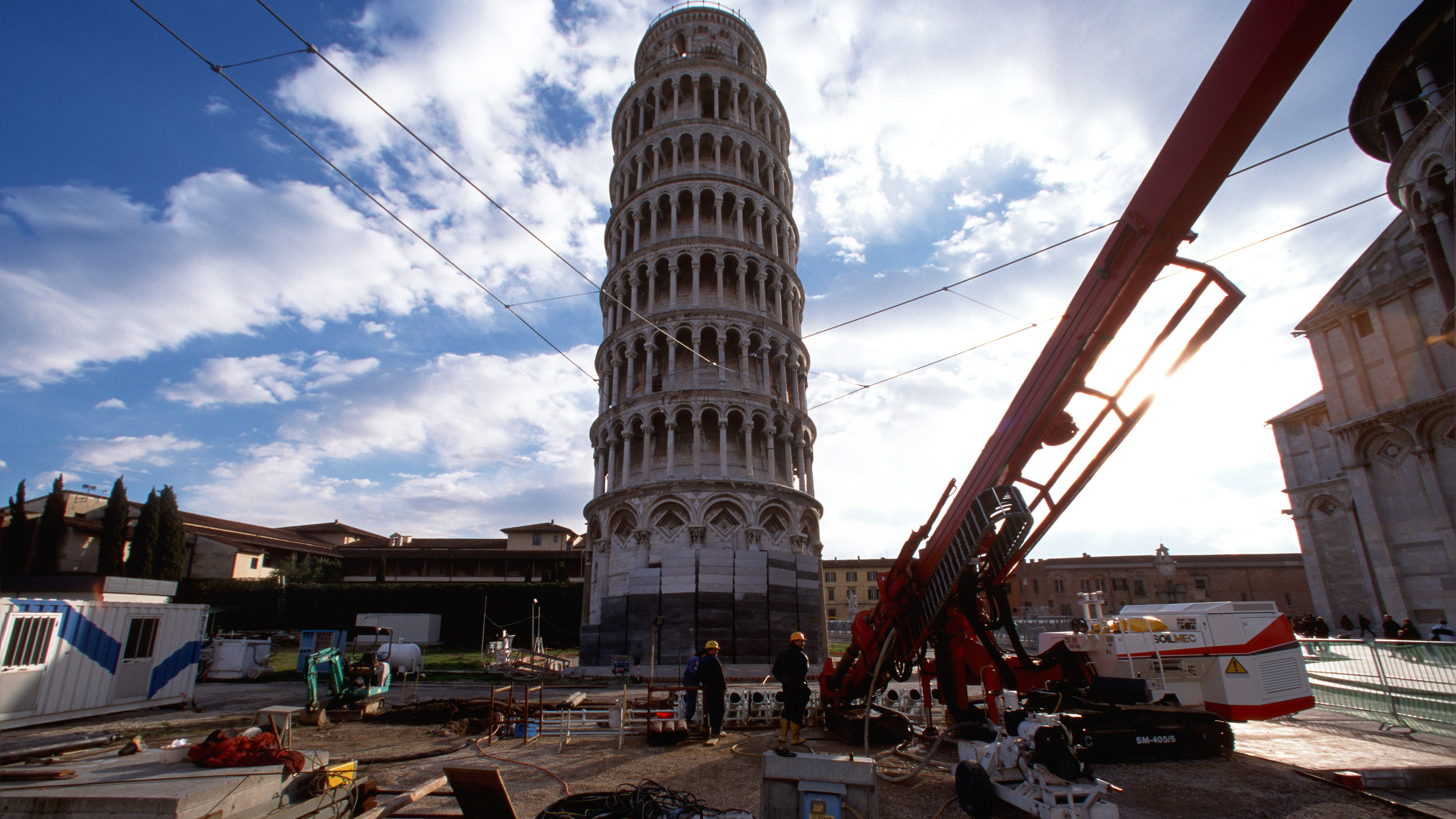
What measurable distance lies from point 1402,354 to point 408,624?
6030 cm

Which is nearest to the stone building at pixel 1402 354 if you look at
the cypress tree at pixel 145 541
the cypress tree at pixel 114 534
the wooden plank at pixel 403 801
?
the wooden plank at pixel 403 801

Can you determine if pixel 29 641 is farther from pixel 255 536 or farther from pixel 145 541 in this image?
pixel 255 536

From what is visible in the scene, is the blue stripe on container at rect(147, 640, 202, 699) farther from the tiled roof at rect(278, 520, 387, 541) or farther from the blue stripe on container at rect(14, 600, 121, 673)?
the tiled roof at rect(278, 520, 387, 541)

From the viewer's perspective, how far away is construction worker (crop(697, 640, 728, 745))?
12.8 meters

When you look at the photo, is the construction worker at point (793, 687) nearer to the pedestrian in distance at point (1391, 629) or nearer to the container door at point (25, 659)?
the container door at point (25, 659)

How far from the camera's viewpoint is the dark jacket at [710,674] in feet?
42.5

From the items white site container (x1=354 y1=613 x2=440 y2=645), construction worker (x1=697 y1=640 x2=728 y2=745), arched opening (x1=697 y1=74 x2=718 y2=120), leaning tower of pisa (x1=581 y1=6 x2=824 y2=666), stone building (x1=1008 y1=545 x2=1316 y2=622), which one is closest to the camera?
construction worker (x1=697 y1=640 x2=728 y2=745)

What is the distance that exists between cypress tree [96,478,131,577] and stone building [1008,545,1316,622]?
7807 centimetres

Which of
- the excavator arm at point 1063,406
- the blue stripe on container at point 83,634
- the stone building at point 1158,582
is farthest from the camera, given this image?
the stone building at point 1158,582

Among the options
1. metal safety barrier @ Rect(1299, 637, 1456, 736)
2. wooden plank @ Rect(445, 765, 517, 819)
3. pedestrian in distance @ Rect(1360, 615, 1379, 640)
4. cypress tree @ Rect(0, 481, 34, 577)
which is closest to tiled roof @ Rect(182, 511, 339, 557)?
cypress tree @ Rect(0, 481, 34, 577)

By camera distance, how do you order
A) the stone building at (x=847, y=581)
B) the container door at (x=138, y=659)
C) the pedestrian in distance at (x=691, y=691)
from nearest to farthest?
1. the pedestrian in distance at (x=691, y=691)
2. the container door at (x=138, y=659)
3. the stone building at (x=847, y=581)

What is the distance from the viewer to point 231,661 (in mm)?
27250

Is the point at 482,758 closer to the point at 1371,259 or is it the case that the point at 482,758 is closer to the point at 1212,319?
the point at 1212,319

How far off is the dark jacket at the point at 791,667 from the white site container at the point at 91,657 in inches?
664
